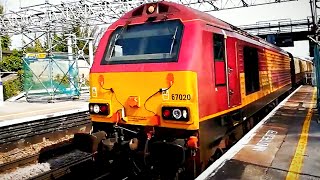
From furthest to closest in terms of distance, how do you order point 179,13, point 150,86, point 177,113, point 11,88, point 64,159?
1. point 11,88
2. point 64,159
3. point 179,13
4. point 150,86
5. point 177,113

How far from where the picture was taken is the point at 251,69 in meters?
7.27

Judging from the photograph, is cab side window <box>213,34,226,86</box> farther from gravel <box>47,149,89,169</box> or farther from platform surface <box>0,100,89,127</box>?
platform surface <box>0,100,89,127</box>

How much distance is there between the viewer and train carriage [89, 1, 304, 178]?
4641 mm

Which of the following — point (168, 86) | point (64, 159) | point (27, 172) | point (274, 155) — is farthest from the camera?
point (64, 159)

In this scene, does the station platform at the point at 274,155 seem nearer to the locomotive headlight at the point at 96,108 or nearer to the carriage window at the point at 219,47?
the carriage window at the point at 219,47

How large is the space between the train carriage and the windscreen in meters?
0.02

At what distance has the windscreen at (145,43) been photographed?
5000mm

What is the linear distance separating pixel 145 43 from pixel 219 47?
1.29 meters

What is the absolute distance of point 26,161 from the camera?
820cm

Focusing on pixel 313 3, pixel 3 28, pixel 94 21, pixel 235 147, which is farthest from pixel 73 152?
pixel 3 28

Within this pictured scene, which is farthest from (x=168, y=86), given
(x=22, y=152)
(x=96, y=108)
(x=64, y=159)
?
(x=22, y=152)

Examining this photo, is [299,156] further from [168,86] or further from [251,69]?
[168,86]

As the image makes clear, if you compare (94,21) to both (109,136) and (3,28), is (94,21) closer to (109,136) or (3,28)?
(3,28)

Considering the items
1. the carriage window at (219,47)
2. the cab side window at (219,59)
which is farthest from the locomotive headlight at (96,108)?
the carriage window at (219,47)
